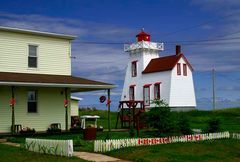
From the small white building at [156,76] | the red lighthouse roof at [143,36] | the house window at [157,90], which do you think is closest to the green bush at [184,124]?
the small white building at [156,76]

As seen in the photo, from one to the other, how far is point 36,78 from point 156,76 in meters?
30.7

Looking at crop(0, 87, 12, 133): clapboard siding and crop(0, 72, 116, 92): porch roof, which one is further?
crop(0, 87, 12, 133): clapboard siding

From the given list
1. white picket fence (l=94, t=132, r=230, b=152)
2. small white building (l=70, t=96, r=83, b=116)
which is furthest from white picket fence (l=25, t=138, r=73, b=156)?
small white building (l=70, t=96, r=83, b=116)

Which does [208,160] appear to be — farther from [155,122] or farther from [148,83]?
[148,83]

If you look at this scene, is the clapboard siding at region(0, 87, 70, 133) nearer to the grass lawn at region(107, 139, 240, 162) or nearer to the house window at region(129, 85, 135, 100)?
the grass lawn at region(107, 139, 240, 162)

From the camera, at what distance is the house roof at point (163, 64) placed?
168ft

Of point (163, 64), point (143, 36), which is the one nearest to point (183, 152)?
point (163, 64)

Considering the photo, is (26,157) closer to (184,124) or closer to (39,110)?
(184,124)

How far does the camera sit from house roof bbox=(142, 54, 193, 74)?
51175mm

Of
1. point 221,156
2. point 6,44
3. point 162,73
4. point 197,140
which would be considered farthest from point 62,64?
point 162,73

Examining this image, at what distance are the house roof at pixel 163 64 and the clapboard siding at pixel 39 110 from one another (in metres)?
26.2

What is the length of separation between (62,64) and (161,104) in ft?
28.0

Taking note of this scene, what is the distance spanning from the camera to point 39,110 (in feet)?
83.1

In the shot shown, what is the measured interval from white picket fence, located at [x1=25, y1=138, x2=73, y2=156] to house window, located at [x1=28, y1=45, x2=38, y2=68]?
9834 mm
